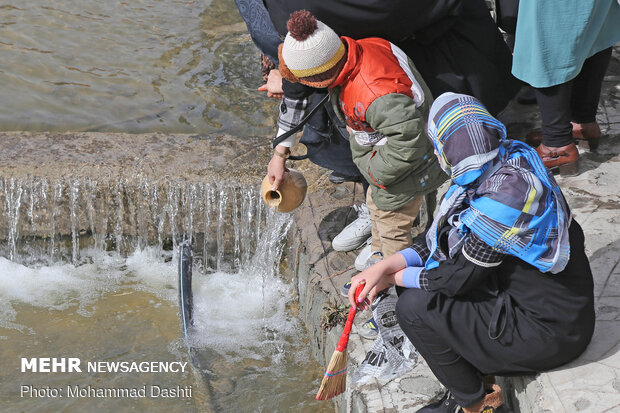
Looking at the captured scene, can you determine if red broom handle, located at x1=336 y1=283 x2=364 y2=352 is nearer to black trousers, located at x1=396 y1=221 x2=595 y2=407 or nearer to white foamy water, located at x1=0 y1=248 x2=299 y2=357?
black trousers, located at x1=396 y1=221 x2=595 y2=407

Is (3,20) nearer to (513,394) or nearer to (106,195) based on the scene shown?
(106,195)

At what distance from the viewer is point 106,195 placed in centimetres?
441

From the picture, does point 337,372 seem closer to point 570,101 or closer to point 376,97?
point 376,97

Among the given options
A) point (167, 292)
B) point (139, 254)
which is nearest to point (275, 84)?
point (167, 292)

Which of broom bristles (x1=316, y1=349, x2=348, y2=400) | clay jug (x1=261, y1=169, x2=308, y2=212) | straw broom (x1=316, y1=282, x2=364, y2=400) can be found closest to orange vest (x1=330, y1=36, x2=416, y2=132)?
clay jug (x1=261, y1=169, x2=308, y2=212)

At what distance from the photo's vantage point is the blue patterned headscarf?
2.07 meters

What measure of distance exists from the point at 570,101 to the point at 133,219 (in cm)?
261

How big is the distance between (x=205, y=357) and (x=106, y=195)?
48.6 inches

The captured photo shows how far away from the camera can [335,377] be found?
9.16ft

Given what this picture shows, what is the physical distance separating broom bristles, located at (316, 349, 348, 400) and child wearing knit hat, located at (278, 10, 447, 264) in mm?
683

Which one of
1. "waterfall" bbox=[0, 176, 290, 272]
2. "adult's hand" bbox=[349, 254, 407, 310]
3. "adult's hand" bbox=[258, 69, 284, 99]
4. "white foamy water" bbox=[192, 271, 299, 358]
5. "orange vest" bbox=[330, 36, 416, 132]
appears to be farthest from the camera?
"waterfall" bbox=[0, 176, 290, 272]

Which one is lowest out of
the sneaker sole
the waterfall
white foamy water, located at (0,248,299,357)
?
white foamy water, located at (0,248,299,357)

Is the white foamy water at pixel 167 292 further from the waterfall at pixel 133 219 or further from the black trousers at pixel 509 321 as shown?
the black trousers at pixel 509 321

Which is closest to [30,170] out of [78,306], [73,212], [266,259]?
[73,212]
